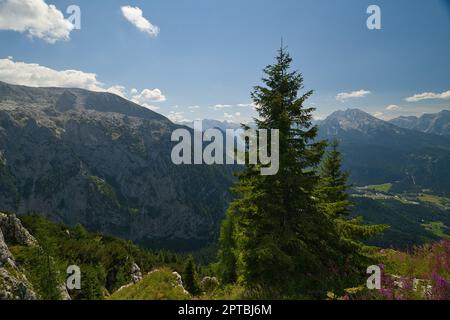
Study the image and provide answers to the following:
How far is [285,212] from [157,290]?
6.51 metres

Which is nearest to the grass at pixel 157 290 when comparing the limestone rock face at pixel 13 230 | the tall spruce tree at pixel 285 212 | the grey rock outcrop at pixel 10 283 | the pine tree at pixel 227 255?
the tall spruce tree at pixel 285 212

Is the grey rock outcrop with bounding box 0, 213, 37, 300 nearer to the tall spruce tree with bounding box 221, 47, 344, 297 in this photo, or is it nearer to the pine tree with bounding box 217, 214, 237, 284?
the tall spruce tree with bounding box 221, 47, 344, 297

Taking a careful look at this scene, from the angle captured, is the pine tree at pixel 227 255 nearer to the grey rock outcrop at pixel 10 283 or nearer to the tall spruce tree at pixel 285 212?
the grey rock outcrop at pixel 10 283

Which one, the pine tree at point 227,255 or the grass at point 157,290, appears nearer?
the grass at point 157,290

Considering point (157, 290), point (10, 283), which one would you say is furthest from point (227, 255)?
point (157, 290)

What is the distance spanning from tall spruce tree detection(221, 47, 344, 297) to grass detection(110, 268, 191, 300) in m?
2.78

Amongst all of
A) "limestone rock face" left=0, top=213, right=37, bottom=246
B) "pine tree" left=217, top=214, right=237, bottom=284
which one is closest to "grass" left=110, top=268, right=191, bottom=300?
"pine tree" left=217, top=214, right=237, bottom=284

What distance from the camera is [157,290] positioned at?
12.6 metres

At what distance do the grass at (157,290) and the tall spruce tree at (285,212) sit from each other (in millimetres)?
2779

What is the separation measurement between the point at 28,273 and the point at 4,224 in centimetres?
2292

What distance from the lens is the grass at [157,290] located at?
11808mm

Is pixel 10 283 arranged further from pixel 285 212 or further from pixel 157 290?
pixel 285 212
